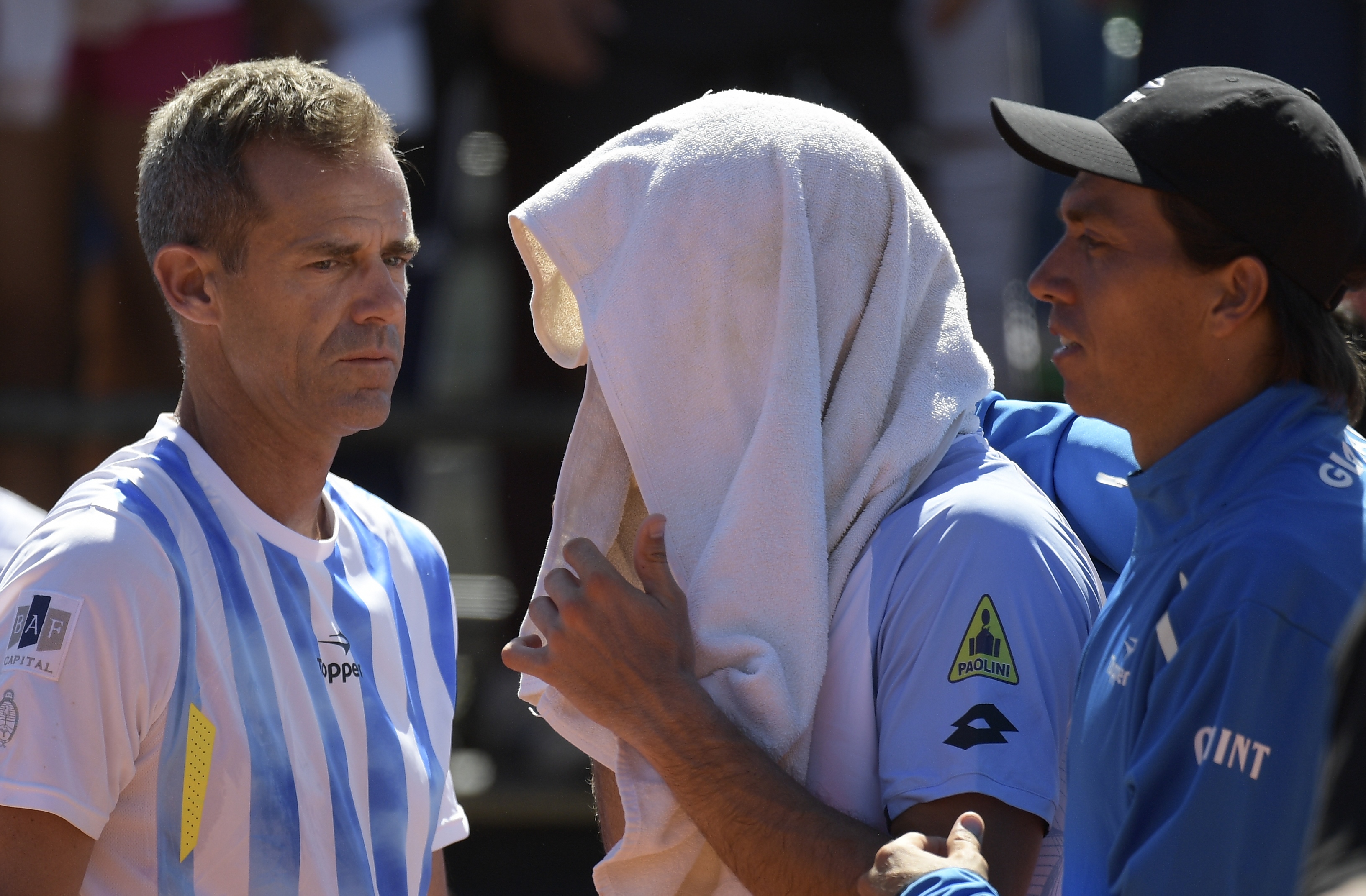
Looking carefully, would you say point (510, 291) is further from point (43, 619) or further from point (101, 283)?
point (43, 619)

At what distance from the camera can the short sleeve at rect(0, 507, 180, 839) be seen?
1.86 metres

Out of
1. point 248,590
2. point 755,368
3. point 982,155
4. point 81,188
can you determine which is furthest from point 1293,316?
point 81,188

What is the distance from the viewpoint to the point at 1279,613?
5.18 feet

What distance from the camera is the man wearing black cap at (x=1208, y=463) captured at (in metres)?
1.57

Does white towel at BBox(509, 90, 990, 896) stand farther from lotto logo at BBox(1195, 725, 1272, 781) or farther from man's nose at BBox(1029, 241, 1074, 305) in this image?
lotto logo at BBox(1195, 725, 1272, 781)

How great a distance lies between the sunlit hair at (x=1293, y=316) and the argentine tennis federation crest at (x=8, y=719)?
1.64 metres

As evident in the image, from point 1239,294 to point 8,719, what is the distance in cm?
170

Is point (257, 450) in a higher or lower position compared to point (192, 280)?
lower

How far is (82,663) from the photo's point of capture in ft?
6.23

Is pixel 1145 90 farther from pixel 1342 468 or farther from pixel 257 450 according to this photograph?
pixel 257 450

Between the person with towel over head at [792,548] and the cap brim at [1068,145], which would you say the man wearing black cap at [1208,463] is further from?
the person with towel over head at [792,548]

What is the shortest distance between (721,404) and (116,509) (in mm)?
866

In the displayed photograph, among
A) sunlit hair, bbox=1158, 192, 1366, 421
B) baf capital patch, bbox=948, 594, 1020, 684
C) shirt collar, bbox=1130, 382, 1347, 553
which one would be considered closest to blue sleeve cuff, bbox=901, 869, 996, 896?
baf capital patch, bbox=948, 594, 1020, 684

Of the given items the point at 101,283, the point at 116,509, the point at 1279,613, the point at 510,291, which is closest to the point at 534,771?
the point at 510,291
